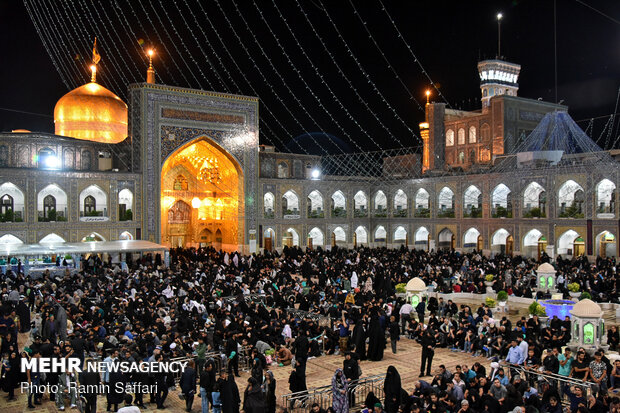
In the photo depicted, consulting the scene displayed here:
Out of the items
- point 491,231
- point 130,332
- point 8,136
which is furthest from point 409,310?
point 8,136

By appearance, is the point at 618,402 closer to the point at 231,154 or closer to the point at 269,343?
the point at 269,343

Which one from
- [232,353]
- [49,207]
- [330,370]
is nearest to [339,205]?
[49,207]

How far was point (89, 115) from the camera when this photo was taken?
2866 cm

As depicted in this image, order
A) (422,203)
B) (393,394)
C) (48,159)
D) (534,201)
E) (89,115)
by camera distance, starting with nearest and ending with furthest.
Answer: (393,394)
(48,159)
(534,201)
(89,115)
(422,203)

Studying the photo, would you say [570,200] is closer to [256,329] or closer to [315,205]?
[315,205]

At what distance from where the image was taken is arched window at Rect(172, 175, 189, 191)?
31438mm

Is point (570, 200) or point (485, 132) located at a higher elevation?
point (485, 132)

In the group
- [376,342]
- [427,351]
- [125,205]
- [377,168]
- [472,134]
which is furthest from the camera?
[472,134]

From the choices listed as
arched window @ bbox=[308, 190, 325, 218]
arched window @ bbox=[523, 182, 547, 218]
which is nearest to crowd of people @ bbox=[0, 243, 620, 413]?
arched window @ bbox=[523, 182, 547, 218]

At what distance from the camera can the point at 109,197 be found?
85.3 feet

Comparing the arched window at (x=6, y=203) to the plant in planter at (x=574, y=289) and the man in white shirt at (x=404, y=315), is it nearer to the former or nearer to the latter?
the man in white shirt at (x=404, y=315)

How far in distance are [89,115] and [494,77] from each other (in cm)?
2965

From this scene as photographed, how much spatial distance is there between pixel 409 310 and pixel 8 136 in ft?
66.9

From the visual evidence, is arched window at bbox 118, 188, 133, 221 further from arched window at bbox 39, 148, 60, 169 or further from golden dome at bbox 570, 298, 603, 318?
golden dome at bbox 570, 298, 603, 318
